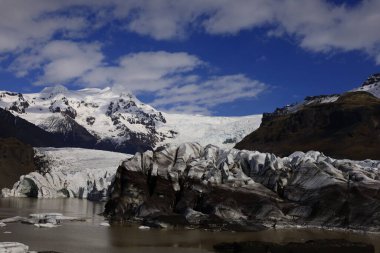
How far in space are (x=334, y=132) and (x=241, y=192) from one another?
125563 millimetres

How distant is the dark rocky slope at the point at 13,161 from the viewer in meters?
151

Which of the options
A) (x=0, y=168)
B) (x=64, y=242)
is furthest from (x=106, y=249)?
(x=0, y=168)

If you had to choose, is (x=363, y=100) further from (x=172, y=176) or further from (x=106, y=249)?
(x=106, y=249)

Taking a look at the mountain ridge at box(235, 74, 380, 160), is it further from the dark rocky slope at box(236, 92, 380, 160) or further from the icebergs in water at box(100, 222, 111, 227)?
the icebergs in water at box(100, 222, 111, 227)

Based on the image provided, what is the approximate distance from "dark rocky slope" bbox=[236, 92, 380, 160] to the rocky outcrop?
9073 centimetres

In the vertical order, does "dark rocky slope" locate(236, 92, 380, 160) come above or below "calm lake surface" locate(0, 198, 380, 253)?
above

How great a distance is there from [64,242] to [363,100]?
169 meters

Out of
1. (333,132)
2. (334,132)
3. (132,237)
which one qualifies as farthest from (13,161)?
(132,237)

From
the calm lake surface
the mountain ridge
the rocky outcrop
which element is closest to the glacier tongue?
the rocky outcrop

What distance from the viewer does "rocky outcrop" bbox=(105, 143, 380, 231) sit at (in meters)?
51.6

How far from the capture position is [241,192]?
54594 millimetres

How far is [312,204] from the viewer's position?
53375 mm

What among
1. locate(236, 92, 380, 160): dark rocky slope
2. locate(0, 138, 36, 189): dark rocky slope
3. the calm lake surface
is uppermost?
locate(236, 92, 380, 160): dark rocky slope

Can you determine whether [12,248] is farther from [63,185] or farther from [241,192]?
[63,185]
